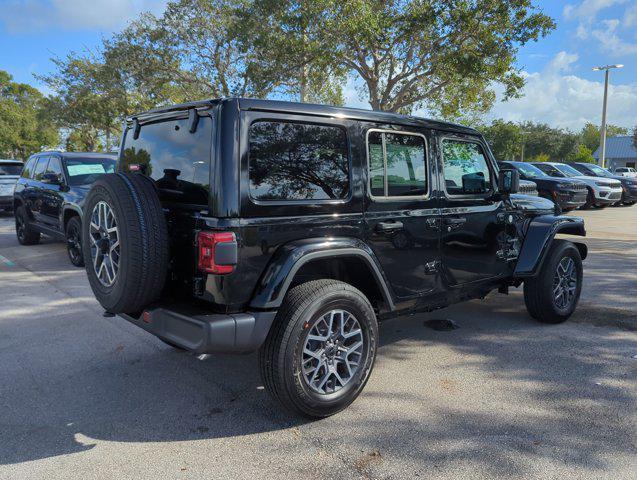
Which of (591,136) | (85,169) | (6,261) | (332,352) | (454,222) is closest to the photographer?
(332,352)

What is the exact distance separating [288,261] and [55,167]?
6.96m

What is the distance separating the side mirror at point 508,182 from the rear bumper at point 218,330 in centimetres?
263

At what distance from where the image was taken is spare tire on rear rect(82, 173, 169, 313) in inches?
114

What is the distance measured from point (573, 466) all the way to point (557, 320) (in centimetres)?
255

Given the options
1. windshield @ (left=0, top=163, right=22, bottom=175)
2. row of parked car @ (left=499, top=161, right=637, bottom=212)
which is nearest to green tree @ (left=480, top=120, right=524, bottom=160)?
row of parked car @ (left=499, top=161, right=637, bottom=212)

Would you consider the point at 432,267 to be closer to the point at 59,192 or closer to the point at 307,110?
the point at 307,110

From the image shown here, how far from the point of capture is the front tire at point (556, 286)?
15.5 ft

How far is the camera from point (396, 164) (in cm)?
367

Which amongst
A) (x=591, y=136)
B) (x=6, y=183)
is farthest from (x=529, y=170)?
(x=591, y=136)

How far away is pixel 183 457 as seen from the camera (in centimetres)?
275

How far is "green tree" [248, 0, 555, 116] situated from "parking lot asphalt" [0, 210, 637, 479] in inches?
420

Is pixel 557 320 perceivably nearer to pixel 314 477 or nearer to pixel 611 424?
pixel 611 424

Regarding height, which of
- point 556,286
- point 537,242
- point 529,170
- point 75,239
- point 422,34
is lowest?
point 556,286

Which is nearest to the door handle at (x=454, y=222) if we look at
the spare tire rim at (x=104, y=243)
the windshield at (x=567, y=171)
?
the spare tire rim at (x=104, y=243)
